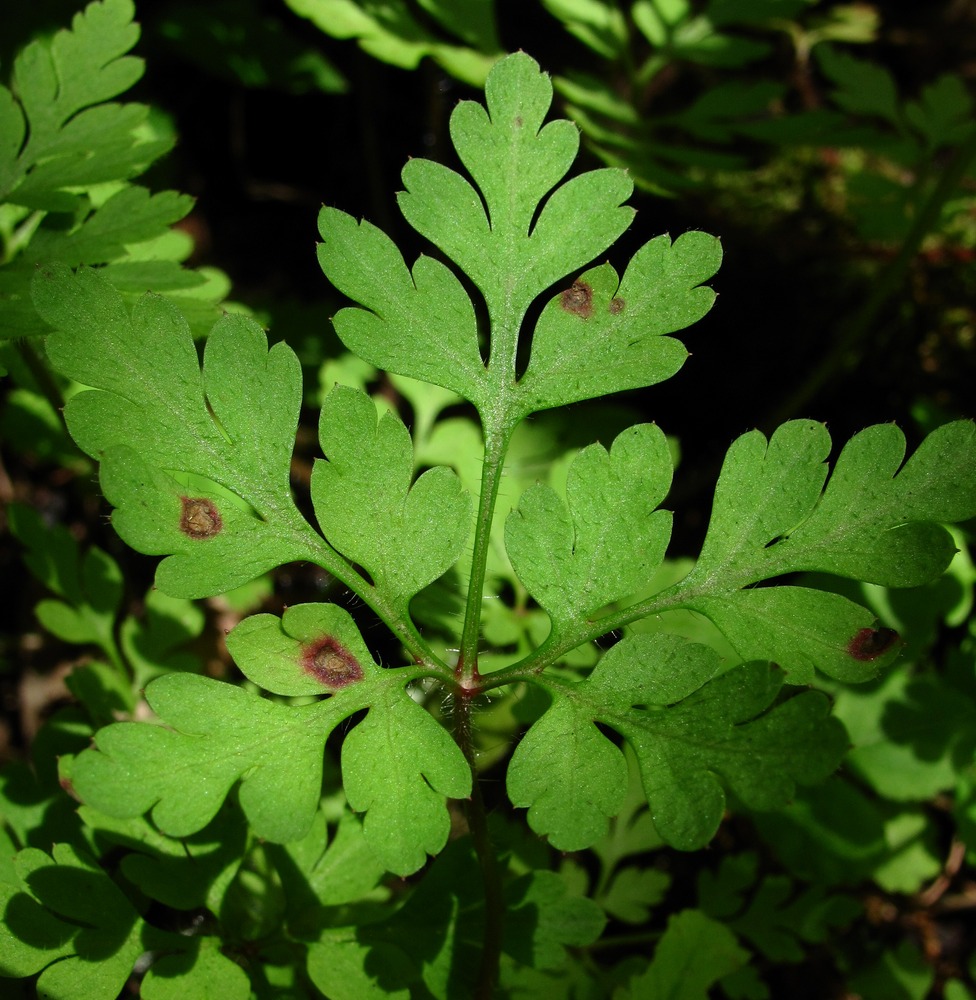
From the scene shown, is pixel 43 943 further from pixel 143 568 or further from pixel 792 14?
pixel 792 14

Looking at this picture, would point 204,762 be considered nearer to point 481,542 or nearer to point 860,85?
point 481,542

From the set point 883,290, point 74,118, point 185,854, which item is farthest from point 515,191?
point 883,290

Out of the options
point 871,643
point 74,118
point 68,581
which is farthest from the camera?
point 68,581

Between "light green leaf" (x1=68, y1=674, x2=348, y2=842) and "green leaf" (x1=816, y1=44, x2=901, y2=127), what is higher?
"green leaf" (x1=816, y1=44, x2=901, y2=127)

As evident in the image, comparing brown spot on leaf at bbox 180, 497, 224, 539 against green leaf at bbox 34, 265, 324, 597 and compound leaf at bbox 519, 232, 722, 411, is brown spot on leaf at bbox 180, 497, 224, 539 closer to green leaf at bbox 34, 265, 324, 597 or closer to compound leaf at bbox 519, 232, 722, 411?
green leaf at bbox 34, 265, 324, 597

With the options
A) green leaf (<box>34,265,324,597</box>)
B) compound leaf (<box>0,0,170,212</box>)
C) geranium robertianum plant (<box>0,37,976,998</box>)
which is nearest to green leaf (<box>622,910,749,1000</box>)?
geranium robertianum plant (<box>0,37,976,998</box>)

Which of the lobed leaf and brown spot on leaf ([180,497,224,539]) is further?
the lobed leaf
